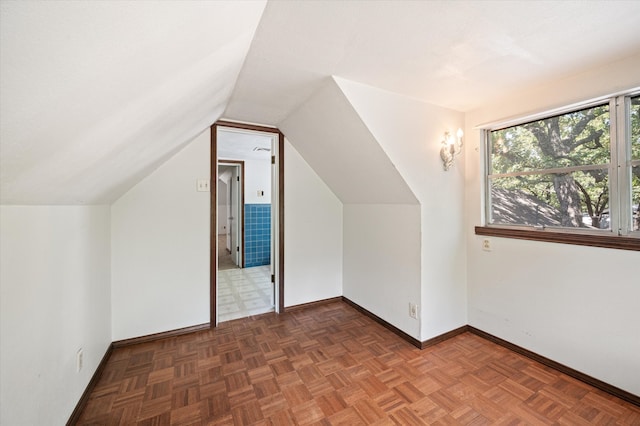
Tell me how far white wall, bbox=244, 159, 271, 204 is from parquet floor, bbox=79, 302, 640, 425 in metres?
2.97

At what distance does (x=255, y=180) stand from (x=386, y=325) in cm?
363

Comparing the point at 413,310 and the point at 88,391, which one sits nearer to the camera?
the point at 88,391

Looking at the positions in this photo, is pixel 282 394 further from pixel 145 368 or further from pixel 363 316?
pixel 363 316

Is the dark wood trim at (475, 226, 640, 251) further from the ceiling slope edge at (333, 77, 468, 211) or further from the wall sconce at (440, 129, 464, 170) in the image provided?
the wall sconce at (440, 129, 464, 170)

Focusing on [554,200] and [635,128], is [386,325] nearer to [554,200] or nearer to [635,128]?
[554,200]

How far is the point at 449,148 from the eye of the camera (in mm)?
2418

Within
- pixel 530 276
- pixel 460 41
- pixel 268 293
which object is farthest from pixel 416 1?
pixel 268 293

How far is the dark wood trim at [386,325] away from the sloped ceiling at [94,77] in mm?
2582

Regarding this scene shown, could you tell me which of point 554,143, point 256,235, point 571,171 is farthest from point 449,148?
point 256,235

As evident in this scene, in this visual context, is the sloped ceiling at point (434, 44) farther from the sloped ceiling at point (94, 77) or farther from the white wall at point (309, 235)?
the white wall at point (309, 235)

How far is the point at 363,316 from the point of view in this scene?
2.96m

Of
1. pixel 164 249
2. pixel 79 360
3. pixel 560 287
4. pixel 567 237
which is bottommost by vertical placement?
pixel 79 360

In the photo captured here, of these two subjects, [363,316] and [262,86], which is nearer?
[262,86]

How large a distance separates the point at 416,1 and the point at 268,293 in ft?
11.4
